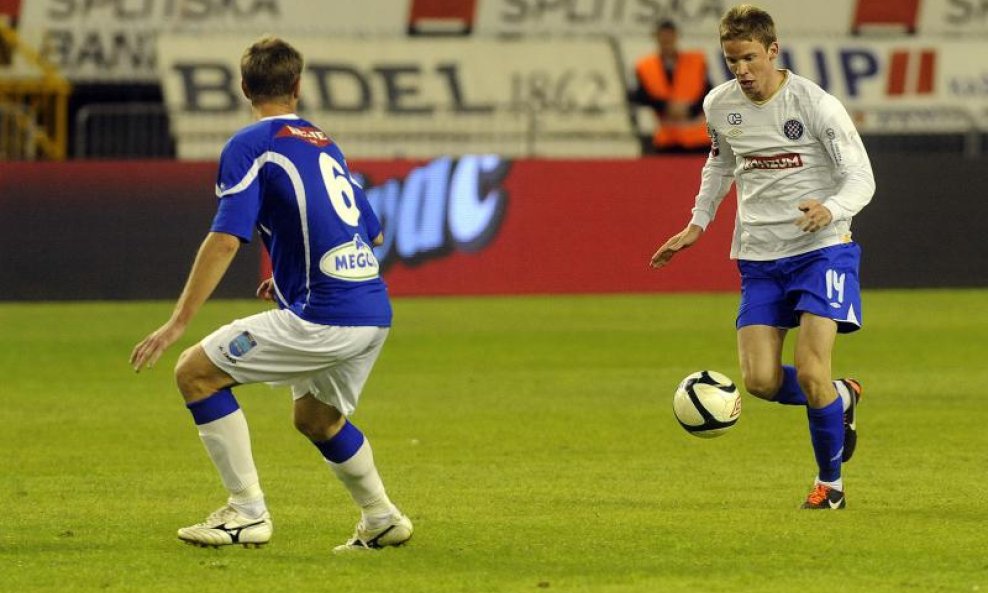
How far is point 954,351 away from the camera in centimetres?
1556

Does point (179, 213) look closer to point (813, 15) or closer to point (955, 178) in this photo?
point (955, 178)

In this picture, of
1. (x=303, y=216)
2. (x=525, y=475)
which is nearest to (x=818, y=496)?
(x=525, y=475)

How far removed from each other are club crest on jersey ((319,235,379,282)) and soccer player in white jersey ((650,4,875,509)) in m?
1.83

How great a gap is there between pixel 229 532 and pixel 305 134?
140 cm

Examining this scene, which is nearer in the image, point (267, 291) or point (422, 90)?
point (267, 291)

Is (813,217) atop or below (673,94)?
atop

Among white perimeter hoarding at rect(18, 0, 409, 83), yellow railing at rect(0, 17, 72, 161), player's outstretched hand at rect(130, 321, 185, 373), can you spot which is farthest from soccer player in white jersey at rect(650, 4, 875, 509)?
white perimeter hoarding at rect(18, 0, 409, 83)

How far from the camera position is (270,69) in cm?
715

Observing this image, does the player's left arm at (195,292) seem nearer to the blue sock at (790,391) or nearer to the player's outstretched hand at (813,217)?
the player's outstretched hand at (813,217)

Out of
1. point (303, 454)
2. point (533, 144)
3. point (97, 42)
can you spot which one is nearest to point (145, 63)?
point (97, 42)

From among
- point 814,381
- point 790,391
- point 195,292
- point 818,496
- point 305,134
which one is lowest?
point 818,496

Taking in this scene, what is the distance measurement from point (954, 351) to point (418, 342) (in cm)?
408

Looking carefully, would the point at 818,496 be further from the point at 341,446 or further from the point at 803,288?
the point at 341,446

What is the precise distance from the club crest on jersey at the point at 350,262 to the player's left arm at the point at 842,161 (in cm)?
175
